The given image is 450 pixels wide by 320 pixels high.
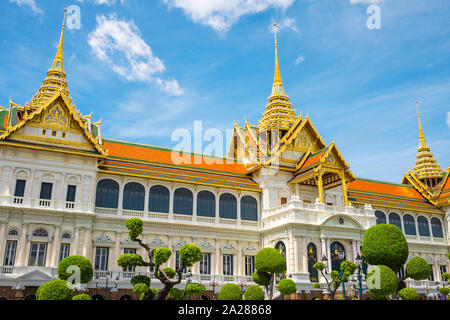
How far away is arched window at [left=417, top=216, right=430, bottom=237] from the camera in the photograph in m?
45.3

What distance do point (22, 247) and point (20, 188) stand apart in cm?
423

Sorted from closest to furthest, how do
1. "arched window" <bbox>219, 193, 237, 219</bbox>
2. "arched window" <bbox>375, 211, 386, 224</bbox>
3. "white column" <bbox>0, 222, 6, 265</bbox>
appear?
"white column" <bbox>0, 222, 6, 265</bbox>, "arched window" <bbox>219, 193, 237, 219</bbox>, "arched window" <bbox>375, 211, 386, 224</bbox>

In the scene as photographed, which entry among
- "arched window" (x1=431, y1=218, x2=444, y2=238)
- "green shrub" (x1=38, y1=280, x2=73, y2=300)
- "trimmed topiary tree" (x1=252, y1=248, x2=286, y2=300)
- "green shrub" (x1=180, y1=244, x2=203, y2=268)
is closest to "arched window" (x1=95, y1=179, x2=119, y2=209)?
"trimmed topiary tree" (x1=252, y1=248, x2=286, y2=300)

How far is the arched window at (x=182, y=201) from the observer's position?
35.4 meters

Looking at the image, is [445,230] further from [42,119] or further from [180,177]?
[42,119]

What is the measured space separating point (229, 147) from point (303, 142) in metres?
8.67

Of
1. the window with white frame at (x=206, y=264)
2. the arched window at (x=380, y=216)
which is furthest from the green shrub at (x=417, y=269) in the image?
the arched window at (x=380, y=216)

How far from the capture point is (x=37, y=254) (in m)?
29.8

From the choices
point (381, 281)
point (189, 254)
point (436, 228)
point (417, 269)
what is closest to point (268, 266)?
point (381, 281)

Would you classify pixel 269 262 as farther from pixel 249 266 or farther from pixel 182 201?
pixel 182 201

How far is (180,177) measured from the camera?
117 ft

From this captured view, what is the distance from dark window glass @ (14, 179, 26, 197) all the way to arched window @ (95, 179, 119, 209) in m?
5.08

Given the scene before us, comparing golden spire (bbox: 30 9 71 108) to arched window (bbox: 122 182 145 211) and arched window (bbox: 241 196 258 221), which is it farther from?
arched window (bbox: 241 196 258 221)
